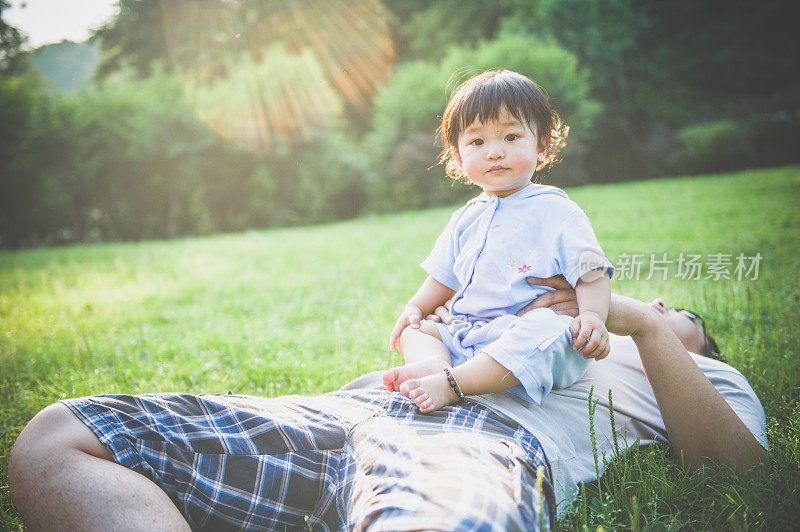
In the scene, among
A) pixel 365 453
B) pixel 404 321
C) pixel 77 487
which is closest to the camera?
pixel 77 487

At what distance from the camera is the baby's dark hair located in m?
1.78

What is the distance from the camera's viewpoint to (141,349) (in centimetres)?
349

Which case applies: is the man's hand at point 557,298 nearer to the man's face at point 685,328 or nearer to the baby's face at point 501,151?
the baby's face at point 501,151

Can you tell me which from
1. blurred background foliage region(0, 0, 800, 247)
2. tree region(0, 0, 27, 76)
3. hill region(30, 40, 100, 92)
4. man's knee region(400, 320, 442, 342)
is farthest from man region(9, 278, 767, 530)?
tree region(0, 0, 27, 76)

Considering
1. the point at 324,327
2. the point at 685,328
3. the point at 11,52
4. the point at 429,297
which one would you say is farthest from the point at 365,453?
the point at 11,52

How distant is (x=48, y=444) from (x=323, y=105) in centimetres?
1643

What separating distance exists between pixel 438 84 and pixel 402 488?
57.5ft

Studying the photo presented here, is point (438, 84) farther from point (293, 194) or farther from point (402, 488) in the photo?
point (402, 488)

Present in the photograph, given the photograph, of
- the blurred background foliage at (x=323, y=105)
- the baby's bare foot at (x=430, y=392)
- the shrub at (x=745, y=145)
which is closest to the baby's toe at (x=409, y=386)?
the baby's bare foot at (x=430, y=392)

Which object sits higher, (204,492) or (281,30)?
(281,30)

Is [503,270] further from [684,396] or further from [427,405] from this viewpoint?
[684,396]

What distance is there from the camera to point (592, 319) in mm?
1499

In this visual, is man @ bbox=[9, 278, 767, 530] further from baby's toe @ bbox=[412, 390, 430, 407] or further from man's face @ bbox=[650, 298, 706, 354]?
man's face @ bbox=[650, 298, 706, 354]

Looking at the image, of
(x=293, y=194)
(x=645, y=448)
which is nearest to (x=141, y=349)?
(x=645, y=448)
